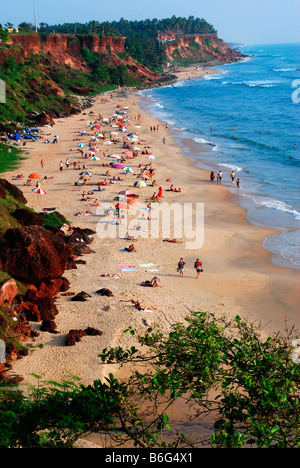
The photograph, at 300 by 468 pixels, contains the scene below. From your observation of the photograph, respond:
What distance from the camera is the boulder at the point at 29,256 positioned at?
58.6 ft

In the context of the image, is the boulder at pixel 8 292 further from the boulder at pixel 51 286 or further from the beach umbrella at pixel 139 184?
the beach umbrella at pixel 139 184

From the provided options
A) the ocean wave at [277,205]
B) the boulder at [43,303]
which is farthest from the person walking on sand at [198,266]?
the ocean wave at [277,205]

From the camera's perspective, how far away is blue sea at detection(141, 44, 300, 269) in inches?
1216

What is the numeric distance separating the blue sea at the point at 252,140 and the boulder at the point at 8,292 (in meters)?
14.4

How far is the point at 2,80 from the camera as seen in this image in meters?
63.2

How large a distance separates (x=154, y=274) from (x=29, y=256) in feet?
22.1

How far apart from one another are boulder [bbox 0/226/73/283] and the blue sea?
12643 millimetres

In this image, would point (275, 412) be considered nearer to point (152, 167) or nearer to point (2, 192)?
point (2, 192)

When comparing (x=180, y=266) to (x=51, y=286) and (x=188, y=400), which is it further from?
(x=188, y=400)

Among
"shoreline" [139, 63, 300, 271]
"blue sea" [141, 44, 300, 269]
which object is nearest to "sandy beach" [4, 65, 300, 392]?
"shoreline" [139, 63, 300, 271]

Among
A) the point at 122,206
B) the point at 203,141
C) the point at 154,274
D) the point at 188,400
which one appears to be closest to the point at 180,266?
the point at 154,274

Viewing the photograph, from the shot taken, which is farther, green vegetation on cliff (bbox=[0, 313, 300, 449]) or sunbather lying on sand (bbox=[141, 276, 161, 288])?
sunbather lying on sand (bbox=[141, 276, 161, 288])

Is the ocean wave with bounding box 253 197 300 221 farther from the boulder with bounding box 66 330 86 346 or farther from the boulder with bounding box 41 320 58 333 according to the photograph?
the boulder with bounding box 41 320 58 333
